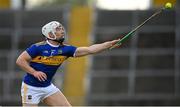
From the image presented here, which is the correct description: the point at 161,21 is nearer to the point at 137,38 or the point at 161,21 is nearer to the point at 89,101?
the point at 137,38

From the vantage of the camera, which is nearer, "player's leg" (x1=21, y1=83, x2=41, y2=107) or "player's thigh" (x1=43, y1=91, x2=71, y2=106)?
"player's leg" (x1=21, y1=83, x2=41, y2=107)

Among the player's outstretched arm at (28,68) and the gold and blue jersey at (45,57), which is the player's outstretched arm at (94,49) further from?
the player's outstretched arm at (28,68)

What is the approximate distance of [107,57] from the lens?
774 inches

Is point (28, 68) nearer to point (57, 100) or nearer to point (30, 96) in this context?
point (30, 96)

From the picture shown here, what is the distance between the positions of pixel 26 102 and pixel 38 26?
9719 millimetres

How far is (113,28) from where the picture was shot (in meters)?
20.2

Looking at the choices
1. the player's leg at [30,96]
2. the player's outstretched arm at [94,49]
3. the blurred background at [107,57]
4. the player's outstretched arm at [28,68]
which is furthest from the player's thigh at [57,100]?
the blurred background at [107,57]

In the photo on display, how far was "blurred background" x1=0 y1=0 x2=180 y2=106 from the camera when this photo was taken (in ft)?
62.4

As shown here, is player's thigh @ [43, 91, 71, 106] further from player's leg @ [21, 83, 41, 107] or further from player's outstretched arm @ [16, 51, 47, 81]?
player's outstretched arm @ [16, 51, 47, 81]

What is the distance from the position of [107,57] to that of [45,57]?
862cm

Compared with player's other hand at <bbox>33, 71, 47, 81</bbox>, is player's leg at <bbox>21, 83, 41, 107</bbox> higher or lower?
lower

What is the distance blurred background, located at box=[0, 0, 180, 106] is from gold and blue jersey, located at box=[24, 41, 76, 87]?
711 cm

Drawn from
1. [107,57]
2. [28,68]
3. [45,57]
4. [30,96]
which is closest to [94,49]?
[45,57]

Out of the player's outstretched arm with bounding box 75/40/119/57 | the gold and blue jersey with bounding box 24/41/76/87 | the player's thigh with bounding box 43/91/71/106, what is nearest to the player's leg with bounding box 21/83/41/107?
the gold and blue jersey with bounding box 24/41/76/87
